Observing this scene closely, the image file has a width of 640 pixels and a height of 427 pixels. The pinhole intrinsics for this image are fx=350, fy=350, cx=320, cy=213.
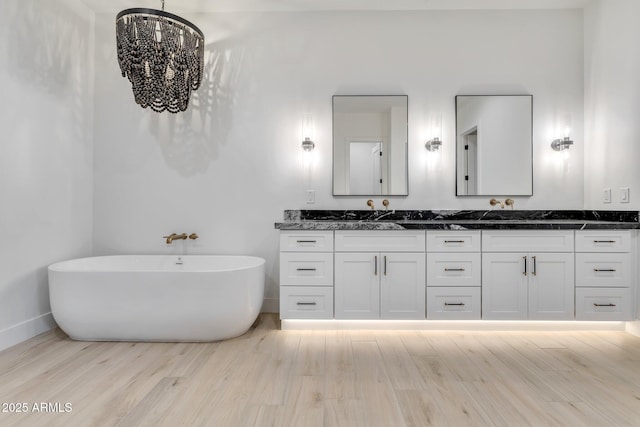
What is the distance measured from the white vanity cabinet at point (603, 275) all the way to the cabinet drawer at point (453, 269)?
2.42 ft

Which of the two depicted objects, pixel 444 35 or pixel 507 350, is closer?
pixel 507 350

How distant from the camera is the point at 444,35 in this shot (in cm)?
312

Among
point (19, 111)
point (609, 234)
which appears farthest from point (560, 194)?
point (19, 111)

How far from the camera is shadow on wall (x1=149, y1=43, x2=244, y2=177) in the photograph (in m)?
3.16

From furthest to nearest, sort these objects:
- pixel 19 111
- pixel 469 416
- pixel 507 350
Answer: pixel 19 111
pixel 507 350
pixel 469 416

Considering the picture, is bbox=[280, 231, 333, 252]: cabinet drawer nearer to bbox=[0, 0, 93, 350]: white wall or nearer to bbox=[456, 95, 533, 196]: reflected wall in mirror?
bbox=[456, 95, 533, 196]: reflected wall in mirror

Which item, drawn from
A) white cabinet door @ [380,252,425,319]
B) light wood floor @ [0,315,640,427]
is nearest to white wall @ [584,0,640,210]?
light wood floor @ [0,315,640,427]

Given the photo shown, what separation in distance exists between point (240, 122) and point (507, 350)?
2.75 m

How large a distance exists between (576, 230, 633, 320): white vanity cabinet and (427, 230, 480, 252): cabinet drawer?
0.77 m

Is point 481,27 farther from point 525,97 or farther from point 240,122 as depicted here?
point 240,122

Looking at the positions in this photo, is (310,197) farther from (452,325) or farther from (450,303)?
(452,325)

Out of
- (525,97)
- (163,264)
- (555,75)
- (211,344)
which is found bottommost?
(211,344)

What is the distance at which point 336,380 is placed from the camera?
1.90 m

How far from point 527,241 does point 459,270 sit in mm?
536
